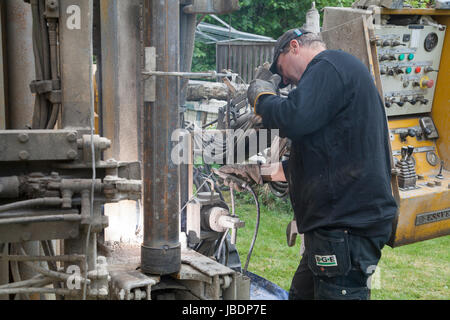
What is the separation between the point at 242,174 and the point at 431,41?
84.4 inches

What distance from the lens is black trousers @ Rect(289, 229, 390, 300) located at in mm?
2922

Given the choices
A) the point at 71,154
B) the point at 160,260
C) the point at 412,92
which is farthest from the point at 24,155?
the point at 412,92

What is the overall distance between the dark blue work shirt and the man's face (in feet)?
0.84

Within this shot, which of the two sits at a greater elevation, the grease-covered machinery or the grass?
the grease-covered machinery

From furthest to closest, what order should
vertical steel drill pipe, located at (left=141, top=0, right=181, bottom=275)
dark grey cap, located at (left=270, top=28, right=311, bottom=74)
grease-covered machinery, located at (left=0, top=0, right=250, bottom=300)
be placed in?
dark grey cap, located at (left=270, top=28, right=311, bottom=74)
vertical steel drill pipe, located at (left=141, top=0, right=181, bottom=275)
grease-covered machinery, located at (left=0, top=0, right=250, bottom=300)

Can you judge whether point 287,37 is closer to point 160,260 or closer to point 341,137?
point 341,137

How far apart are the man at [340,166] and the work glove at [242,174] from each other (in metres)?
1.22

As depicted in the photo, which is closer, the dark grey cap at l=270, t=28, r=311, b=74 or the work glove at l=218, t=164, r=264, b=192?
the dark grey cap at l=270, t=28, r=311, b=74

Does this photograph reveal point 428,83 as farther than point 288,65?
Yes

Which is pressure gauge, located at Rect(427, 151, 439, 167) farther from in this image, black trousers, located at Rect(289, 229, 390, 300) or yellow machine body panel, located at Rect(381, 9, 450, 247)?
black trousers, located at Rect(289, 229, 390, 300)

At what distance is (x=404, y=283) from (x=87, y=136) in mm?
5215

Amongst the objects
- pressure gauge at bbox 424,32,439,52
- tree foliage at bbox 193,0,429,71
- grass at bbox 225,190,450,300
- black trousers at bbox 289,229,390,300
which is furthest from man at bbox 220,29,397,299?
A: tree foliage at bbox 193,0,429,71

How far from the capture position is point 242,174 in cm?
452

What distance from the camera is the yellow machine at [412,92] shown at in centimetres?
422
